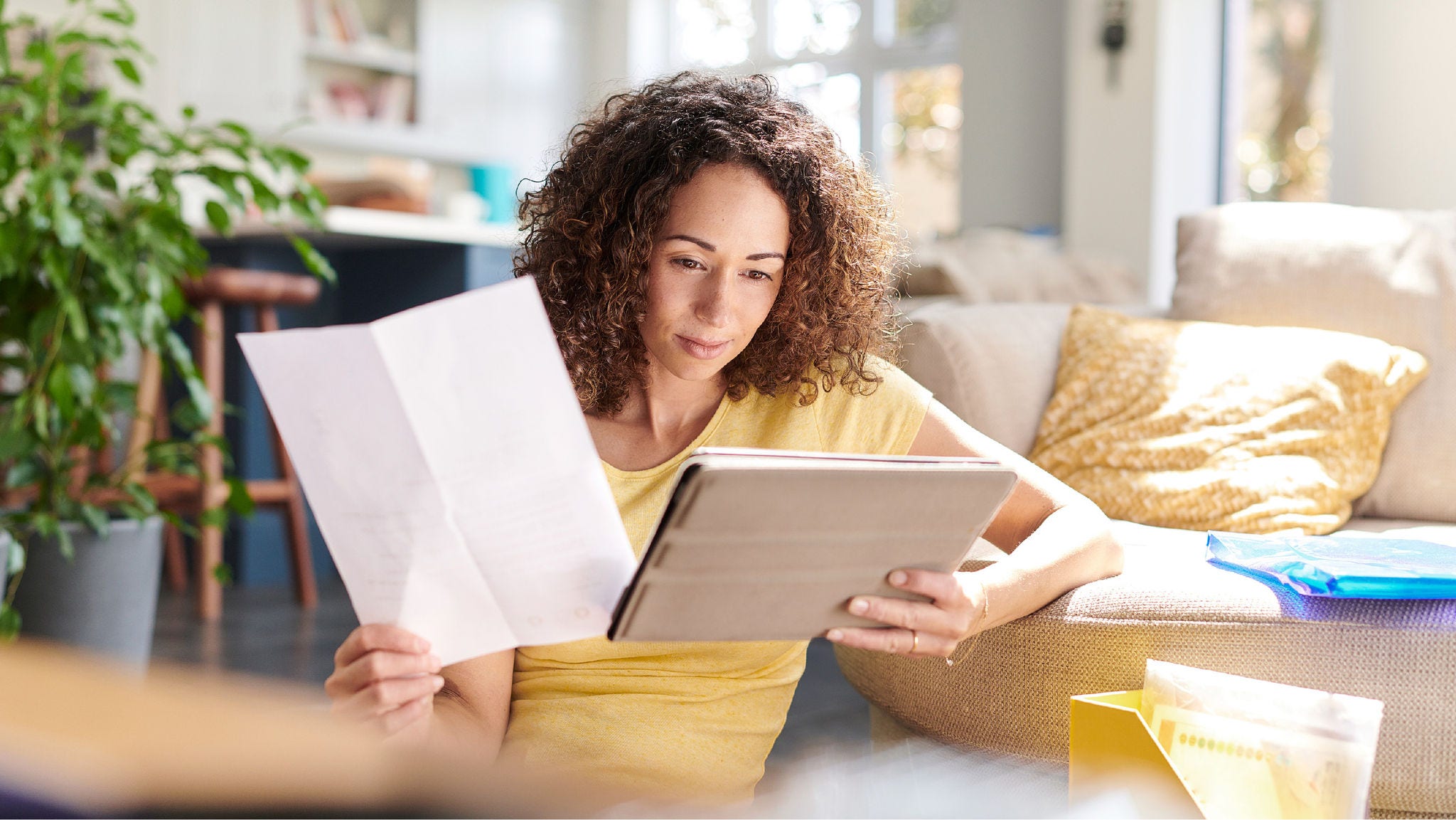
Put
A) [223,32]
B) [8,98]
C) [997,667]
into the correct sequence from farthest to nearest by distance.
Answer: [223,32]
[8,98]
[997,667]

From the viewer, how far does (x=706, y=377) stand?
1.12 meters

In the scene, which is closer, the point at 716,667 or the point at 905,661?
the point at 716,667

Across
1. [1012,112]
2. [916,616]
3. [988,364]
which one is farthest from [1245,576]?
[1012,112]

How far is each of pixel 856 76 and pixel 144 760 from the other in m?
5.98

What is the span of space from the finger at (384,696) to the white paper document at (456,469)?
0.03 metres

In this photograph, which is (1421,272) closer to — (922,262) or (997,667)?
(922,262)

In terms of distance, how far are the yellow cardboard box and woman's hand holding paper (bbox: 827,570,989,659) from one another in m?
0.12

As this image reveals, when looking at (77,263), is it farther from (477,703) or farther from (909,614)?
(909,614)

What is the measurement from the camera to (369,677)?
31.8 inches

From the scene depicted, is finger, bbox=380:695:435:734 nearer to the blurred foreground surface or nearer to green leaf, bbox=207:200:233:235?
the blurred foreground surface

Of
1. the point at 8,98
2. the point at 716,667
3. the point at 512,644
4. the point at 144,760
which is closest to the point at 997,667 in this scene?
the point at 716,667

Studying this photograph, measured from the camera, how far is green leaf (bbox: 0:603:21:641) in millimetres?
2027

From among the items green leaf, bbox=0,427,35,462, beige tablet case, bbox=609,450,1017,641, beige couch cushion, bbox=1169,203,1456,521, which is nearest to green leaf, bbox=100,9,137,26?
green leaf, bbox=0,427,35,462

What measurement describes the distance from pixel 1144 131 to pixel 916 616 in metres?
3.82
